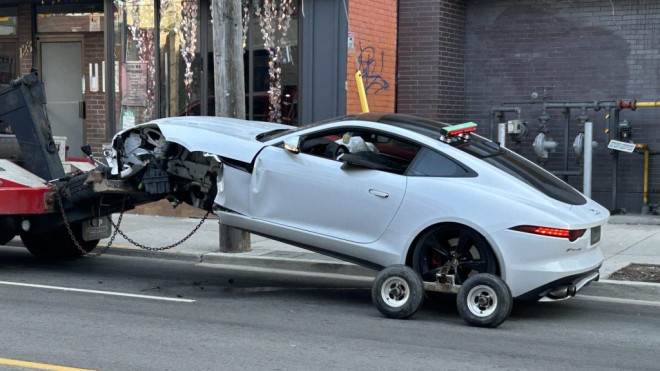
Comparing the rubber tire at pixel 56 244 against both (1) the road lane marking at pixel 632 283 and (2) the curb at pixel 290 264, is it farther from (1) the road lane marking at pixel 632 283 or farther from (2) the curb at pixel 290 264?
(1) the road lane marking at pixel 632 283

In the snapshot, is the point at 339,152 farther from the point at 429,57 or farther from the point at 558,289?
the point at 429,57

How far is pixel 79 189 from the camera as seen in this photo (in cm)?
1025

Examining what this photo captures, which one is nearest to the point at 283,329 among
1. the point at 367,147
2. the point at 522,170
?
the point at 367,147

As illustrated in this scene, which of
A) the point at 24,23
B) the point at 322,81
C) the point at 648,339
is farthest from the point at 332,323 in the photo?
the point at 24,23

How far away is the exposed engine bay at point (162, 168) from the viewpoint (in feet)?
31.3

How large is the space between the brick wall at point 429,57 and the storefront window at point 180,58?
346 centimetres

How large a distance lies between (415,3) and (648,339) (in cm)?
889

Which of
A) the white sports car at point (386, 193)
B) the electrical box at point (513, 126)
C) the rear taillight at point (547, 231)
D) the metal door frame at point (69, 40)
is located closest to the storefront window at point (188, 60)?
the metal door frame at point (69, 40)

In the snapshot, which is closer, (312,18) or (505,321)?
(505,321)

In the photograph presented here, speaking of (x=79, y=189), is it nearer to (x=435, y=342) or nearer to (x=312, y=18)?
(x=435, y=342)

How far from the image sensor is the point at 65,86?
17.7 metres

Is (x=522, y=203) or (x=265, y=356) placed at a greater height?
(x=522, y=203)

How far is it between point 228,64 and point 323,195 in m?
3.71

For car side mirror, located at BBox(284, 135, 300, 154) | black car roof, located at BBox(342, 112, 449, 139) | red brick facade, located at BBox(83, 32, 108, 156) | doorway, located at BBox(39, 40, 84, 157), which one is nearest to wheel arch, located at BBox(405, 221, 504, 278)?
black car roof, located at BBox(342, 112, 449, 139)
